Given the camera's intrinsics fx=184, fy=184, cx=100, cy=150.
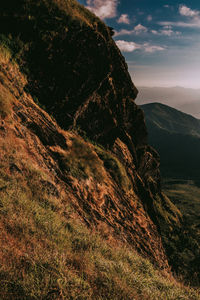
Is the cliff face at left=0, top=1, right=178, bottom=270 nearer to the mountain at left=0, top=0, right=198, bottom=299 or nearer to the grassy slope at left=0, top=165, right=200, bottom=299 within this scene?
the mountain at left=0, top=0, right=198, bottom=299

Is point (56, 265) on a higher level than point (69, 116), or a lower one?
lower

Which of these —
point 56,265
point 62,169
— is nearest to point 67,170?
point 62,169

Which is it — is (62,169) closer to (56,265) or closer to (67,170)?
(67,170)

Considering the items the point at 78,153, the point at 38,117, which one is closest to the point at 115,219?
the point at 78,153

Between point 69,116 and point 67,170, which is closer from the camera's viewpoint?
point 67,170

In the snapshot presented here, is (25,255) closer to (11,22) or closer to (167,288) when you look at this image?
(167,288)

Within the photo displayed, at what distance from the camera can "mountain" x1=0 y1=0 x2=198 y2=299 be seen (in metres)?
3.91

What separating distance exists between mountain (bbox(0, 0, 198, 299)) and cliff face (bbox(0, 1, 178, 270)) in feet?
0.33

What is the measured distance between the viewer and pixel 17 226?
4.55 meters

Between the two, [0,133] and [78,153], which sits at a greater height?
[0,133]

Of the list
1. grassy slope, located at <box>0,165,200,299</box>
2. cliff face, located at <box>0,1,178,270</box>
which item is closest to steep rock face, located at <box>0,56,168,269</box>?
cliff face, located at <box>0,1,178,270</box>

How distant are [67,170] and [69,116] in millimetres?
7319

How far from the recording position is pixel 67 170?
13.8 meters

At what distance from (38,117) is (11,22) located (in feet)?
30.1
